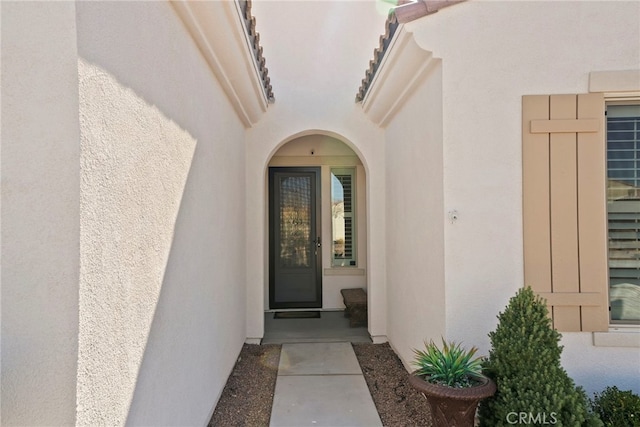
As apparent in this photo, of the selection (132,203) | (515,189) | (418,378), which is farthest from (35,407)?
(515,189)

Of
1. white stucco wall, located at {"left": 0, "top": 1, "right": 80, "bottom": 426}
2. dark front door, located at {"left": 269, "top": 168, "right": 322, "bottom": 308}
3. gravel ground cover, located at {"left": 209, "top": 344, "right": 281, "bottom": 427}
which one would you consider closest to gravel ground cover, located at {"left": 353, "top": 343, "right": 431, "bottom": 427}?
gravel ground cover, located at {"left": 209, "top": 344, "right": 281, "bottom": 427}

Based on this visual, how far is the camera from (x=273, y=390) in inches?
207

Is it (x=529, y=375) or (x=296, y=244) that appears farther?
(x=296, y=244)

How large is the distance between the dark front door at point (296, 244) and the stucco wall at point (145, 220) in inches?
201

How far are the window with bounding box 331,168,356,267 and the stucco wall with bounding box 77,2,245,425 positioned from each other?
542 centimetres

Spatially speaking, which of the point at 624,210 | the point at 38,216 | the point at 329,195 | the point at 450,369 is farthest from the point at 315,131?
the point at 38,216

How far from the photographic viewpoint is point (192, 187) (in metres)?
3.50

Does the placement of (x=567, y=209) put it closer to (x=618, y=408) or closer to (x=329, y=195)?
(x=618, y=408)

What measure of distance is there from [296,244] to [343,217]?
1.37m

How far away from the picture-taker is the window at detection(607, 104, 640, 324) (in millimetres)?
4035

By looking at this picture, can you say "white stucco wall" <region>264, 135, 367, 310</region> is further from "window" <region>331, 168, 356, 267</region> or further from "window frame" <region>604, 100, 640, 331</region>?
"window frame" <region>604, 100, 640, 331</region>

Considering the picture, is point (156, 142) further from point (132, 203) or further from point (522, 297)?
point (522, 297)

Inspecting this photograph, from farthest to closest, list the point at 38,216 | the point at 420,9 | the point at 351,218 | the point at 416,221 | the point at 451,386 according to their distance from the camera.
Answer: the point at 351,218, the point at 416,221, the point at 420,9, the point at 451,386, the point at 38,216

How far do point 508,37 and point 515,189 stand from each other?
5.33ft
